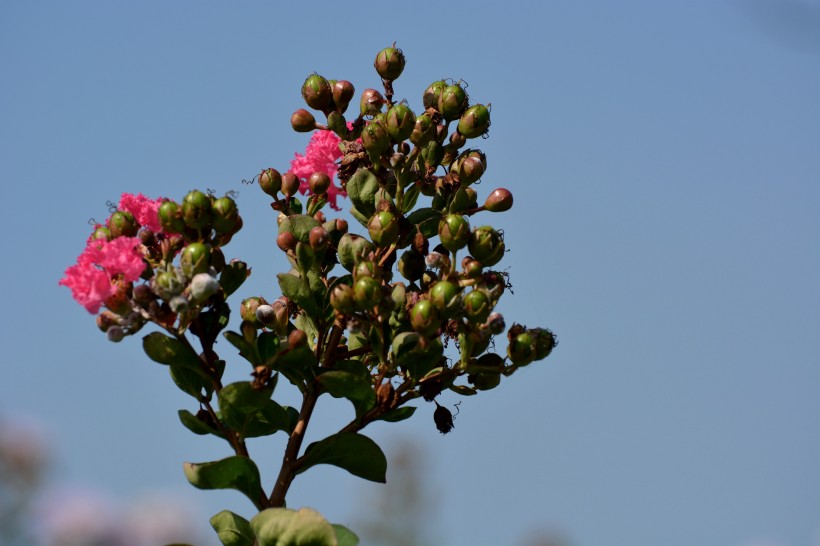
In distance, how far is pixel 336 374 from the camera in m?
2.43

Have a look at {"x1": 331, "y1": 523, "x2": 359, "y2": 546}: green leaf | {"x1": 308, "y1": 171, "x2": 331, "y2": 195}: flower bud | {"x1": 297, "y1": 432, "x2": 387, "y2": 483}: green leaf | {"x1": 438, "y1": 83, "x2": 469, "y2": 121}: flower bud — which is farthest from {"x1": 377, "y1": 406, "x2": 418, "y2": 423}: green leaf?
{"x1": 438, "y1": 83, "x2": 469, "y2": 121}: flower bud

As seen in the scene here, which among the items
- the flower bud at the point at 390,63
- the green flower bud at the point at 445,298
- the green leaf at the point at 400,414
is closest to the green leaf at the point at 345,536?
the green leaf at the point at 400,414

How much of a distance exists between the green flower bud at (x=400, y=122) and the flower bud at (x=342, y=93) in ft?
0.82

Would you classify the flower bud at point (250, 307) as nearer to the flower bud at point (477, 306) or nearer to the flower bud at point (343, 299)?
the flower bud at point (343, 299)

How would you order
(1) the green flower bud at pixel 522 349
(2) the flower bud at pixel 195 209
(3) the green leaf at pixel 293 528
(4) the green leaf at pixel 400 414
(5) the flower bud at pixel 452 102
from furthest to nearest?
1. (5) the flower bud at pixel 452 102
2. (4) the green leaf at pixel 400 414
3. (1) the green flower bud at pixel 522 349
4. (2) the flower bud at pixel 195 209
5. (3) the green leaf at pixel 293 528

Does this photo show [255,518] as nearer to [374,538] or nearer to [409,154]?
[409,154]

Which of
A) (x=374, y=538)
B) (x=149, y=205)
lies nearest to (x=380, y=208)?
(x=149, y=205)

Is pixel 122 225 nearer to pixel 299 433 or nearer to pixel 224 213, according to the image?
pixel 224 213

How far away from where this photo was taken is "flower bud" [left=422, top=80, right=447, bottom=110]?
9.20ft

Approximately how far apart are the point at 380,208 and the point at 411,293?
249 millimetres

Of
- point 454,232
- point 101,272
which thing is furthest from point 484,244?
point 101,272

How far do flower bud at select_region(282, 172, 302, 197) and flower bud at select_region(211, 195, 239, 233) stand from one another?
369mm

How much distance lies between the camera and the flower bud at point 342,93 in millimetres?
2867

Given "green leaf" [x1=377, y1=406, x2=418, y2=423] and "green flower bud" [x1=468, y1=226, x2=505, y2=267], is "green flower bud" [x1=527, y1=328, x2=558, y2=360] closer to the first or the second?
"green flower bud" [x1=468, y1=226, x2=505, y2=267]
